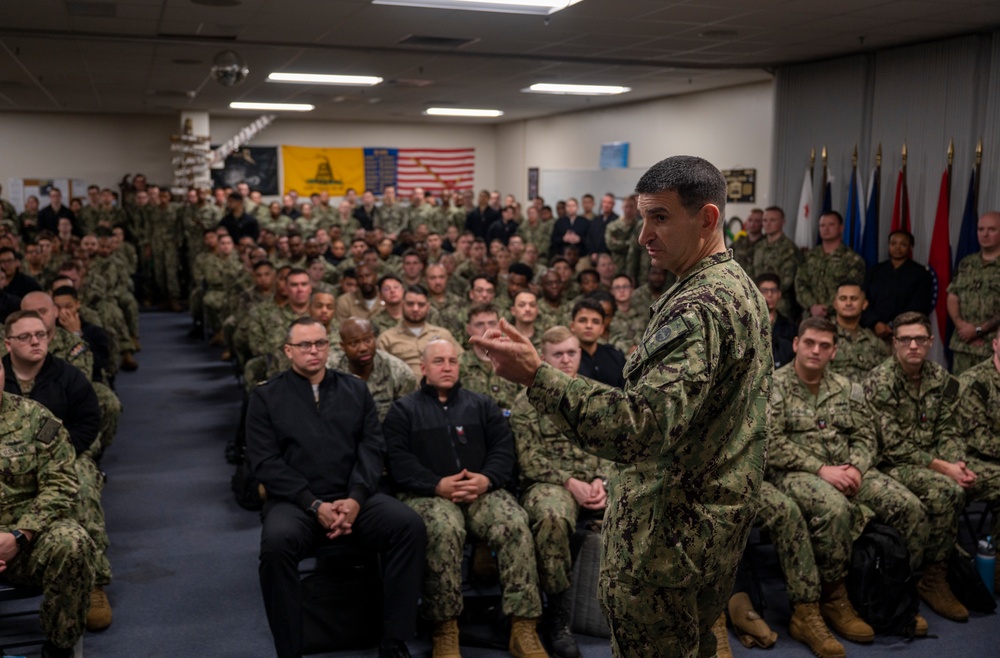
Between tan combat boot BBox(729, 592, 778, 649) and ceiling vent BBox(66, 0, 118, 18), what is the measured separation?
16.2 feet

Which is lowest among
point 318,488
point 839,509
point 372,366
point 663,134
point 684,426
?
point 839,509

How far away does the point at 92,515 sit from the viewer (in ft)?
11.9

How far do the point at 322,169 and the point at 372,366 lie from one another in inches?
461

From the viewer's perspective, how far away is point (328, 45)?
7.03 meters

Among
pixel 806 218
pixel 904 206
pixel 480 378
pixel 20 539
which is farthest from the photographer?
pixel 806 218

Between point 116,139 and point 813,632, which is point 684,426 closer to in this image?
point 813,632

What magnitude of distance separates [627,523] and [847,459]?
2478mm

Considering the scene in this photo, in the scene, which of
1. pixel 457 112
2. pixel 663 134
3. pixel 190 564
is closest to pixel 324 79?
pixel 457 112

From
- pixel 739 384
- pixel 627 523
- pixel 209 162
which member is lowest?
pixel 627 523

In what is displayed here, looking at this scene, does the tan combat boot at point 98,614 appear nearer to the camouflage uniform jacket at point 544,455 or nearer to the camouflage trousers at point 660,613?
the camouflage uniform jacket at point 544,455

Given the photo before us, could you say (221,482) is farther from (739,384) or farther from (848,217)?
(848,217)

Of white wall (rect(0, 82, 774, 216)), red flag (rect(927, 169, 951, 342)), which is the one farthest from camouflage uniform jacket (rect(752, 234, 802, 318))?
white wall (rect(0, 82, 774, 216))

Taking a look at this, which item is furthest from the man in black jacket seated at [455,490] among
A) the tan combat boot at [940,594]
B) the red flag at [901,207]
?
the red flag at [901,207]

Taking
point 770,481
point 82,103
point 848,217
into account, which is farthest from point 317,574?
point 82,103
